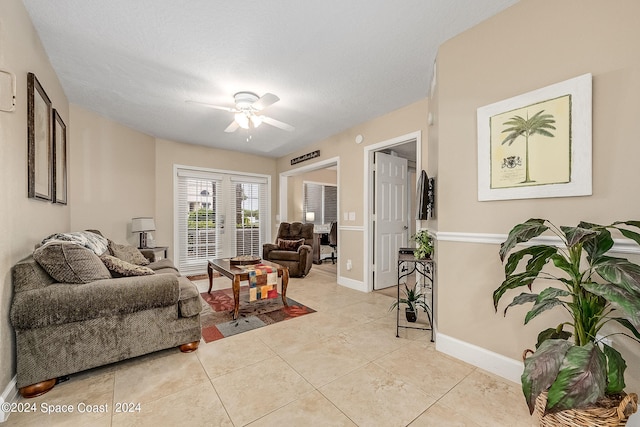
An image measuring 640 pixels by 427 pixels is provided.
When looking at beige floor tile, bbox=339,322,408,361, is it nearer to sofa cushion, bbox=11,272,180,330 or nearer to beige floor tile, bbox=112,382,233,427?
beige floor tile, bbox=112,382,233,427

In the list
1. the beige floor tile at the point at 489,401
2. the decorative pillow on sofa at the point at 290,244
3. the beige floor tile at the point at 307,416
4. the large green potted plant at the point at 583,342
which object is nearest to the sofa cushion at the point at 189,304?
the beige floor tile at the point at 307,416

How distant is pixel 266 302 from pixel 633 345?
121 inches

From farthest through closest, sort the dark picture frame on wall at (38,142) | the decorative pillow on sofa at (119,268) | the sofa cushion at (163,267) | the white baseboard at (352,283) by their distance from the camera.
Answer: the white baseboard at (352,283)
the sofa cushion at (163,267)
the decorative pillow on sofa at (119,268)
the dark picture frame on wall at (38,142)

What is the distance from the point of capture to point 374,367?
1882 millimetres

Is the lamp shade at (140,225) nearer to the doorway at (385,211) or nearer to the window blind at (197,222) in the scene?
the window blind at (197,222)

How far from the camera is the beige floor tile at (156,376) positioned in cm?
160

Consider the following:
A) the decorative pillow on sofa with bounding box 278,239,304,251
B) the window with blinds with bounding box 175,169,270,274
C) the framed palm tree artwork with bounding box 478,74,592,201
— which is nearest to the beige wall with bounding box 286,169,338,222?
the window with blinds with bounding box 175,169,270,274

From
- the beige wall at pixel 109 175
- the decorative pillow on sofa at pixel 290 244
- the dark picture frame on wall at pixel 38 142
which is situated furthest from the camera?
the decorative pillow on sofa at pixel 290 244

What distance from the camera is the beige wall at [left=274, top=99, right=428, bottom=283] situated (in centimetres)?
340

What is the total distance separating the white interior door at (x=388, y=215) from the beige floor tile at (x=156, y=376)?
262 centimetres

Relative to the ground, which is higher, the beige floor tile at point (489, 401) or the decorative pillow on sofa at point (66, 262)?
the decorative pillow on sofa at point (66, 262)

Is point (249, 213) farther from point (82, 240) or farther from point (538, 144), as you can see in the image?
→ point (538, 144)

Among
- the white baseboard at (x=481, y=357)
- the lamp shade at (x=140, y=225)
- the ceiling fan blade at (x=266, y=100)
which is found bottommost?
the white baseboard at (x=481, y=357)

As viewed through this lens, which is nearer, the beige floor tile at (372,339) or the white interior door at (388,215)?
the beige floor tile at (372,339)
